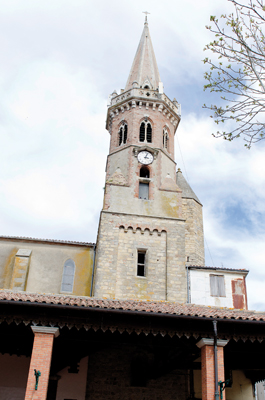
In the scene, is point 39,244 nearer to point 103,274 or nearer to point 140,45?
point 103,274

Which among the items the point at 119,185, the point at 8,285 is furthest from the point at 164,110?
the point at 8,285

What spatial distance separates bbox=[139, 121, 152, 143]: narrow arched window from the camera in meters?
26.3

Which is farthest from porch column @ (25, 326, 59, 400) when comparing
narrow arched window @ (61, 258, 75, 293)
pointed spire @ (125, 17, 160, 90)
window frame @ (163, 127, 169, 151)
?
pointed spire @ (125, 17, 160, 90)

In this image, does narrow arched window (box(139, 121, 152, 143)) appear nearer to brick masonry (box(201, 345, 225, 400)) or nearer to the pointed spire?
the pointed spire

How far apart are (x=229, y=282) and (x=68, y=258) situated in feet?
30.1

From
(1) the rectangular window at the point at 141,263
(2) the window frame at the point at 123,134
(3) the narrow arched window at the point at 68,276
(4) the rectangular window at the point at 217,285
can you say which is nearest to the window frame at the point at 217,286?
(4) the rectangular window at the point at 217,285

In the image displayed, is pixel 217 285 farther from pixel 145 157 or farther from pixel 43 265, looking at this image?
pixel 43 265

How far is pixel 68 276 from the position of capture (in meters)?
23.1

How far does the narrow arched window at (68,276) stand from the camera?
894 inches

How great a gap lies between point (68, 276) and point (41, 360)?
39.1 ft

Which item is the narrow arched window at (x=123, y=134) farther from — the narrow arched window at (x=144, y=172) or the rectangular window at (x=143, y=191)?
the rectangular window at (x=143, y=191)

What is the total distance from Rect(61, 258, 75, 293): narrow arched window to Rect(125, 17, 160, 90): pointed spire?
1322cm

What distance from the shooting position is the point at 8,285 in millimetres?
22406

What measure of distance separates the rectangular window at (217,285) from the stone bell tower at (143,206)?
178cm
